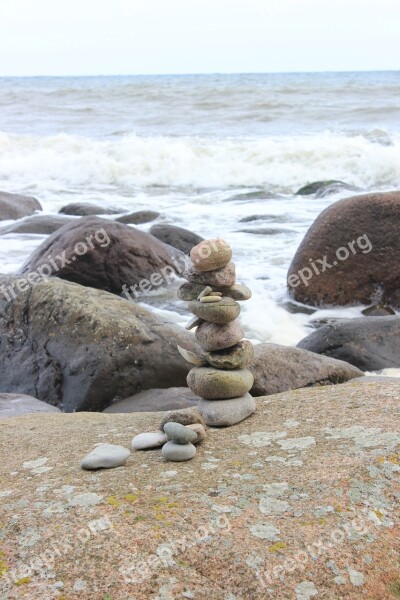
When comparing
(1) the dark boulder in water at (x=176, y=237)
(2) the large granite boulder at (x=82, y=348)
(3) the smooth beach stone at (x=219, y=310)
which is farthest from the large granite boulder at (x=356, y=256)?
(3) the smooth beach stone at (x=219, y=310)

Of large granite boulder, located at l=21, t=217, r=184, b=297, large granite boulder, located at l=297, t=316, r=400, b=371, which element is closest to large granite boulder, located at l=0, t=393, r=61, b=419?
large granite boulder, located at l=297, t=316, r=400, b=371

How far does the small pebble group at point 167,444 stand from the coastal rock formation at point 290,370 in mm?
1672

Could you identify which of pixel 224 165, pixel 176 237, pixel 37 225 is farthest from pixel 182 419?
pixel 224 165

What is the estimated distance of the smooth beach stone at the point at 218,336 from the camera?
10.8 ft

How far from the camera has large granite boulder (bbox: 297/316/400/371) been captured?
5.75 m

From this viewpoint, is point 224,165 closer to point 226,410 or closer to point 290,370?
point 290,370

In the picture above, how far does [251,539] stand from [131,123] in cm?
2461

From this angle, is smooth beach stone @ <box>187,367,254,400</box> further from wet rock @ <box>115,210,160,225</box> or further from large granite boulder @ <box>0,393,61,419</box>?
wet rock @ <box>115,210,160,225</box>

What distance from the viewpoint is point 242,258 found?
31.2ft

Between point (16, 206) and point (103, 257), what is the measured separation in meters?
4.87

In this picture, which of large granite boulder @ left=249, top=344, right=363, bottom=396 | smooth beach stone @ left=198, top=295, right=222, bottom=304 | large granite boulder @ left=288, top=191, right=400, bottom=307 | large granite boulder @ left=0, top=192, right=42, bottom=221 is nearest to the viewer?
smooth beach stone @ left=198, top=295, right=222, bottom=304

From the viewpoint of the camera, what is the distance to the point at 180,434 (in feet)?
9.20

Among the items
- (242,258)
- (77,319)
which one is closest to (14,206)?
(242,258)

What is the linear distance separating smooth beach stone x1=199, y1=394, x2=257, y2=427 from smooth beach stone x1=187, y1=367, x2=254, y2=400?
0.03 metres
